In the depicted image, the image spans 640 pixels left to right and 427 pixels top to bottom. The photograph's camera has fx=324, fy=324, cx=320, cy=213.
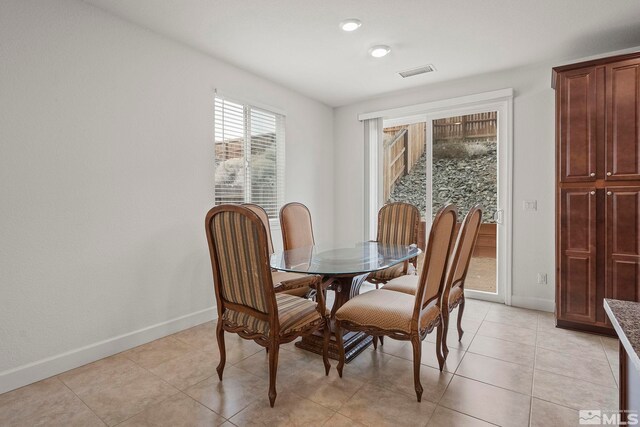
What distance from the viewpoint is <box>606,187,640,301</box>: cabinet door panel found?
2576 millimetres

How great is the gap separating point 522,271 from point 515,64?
2.17 m

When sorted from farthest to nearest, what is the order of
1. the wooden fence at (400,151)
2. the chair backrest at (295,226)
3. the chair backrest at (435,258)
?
the wooden fence at (400,151) < the chair backrest at (295,226) < the chair backrest at (435,258)

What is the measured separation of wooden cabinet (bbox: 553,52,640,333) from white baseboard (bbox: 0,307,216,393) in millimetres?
3374

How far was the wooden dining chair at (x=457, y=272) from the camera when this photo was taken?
7.07 feet

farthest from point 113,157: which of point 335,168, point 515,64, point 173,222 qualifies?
point 515,64

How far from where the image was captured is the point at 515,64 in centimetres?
335

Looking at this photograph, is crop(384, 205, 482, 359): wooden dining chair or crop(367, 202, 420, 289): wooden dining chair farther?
crop(367, 202, 420, 289): wooden dining chair

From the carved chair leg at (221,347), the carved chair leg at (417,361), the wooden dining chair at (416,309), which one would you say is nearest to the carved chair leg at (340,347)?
the wooden dining chair at (416,309)

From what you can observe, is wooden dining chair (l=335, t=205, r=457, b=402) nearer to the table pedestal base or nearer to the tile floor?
the tile floor

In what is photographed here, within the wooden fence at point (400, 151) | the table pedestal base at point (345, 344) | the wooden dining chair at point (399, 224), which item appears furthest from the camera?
the wooden fence at point (400, 151)

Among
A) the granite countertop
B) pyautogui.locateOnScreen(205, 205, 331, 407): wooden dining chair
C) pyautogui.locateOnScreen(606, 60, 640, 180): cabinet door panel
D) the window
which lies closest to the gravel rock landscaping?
pyautogui.locateOnScreen(606, 60, 640, 180): cabinet door panel

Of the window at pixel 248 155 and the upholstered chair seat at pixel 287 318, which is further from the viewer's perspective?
the window at pixel 248 155

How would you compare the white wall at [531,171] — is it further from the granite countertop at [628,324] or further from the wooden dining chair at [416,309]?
the granite countertop at [628,324]

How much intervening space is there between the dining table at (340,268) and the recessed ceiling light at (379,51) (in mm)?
1807
